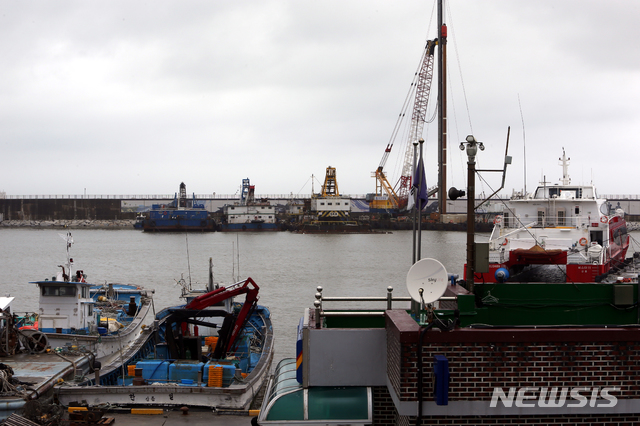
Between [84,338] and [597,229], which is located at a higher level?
[597,229]

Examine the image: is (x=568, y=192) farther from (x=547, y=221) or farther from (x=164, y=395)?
(x=164, y=395)

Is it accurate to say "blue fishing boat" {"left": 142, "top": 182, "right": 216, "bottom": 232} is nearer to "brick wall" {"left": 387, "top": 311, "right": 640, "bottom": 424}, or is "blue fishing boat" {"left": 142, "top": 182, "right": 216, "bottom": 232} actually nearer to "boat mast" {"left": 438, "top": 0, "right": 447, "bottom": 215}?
"boat mast" {"left": 438, "top": 0, "right": 447, "bottom": 215}

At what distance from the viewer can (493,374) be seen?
6.80 metres

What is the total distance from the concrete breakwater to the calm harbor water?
5400 centimetres

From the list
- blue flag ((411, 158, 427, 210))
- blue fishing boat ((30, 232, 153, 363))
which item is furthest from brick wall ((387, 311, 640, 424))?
blue fishing boat ((30, 232, 153, 363))

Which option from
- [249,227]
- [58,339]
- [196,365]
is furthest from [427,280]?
[249,227]

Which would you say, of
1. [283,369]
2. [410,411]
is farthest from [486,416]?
[283,369]

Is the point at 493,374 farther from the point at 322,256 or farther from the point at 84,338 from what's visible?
the point at 322,256

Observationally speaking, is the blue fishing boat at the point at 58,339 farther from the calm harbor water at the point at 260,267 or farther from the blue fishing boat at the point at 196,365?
the calm harbor water at the point at 260,267

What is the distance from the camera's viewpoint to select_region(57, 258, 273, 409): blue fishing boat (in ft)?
46.3

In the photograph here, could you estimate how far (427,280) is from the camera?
7.46m

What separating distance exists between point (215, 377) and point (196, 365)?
0.69 metres

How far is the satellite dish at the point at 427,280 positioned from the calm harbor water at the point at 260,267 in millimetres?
16827

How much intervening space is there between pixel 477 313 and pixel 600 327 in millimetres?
1517
